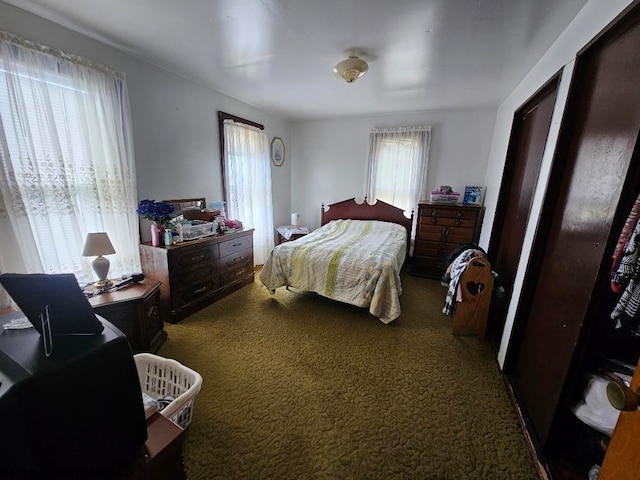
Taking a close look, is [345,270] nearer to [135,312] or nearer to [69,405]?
[135,312]

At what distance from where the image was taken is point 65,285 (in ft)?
2.46

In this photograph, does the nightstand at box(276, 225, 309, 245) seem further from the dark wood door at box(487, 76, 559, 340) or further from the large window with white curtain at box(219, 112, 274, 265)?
the dark wood door at box(487, 76, 559, 340)

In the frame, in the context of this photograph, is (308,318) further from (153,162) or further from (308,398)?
(153,162)

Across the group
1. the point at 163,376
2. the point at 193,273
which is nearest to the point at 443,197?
the point at 193,273

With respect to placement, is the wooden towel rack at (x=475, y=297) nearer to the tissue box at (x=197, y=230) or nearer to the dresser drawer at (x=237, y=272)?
the dresser drawer at (x=237, y=272)

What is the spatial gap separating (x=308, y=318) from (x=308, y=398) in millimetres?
973

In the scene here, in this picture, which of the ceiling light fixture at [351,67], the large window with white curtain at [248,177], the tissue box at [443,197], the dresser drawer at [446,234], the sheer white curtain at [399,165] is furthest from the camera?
the sheer white curtain at [399,165]

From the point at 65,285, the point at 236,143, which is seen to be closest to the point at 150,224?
the point at 236,143

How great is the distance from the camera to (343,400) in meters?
1.65

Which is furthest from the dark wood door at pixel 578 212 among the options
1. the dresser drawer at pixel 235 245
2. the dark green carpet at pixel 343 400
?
the dresser drawer at pixel 235 245

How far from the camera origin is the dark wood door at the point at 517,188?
196 cm

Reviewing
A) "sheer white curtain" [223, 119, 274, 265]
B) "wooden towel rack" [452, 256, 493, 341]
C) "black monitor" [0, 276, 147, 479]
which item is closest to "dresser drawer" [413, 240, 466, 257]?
"wooden towel rack" [452, 256, 493, 341]

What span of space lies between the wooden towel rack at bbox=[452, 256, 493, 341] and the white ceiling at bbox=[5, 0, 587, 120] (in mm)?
1651

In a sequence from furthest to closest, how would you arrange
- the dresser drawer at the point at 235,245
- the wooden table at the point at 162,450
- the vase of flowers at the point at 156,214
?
the dresser drawer at the point at 235,245
the vase of flowers at the point at 156,214
the wooden table at the point at 162,450
